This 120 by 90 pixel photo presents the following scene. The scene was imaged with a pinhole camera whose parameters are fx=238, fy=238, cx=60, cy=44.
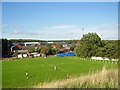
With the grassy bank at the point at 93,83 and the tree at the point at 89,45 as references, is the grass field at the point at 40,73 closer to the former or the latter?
the grassy bank at the point at 93,83

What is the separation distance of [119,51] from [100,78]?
1096 mm

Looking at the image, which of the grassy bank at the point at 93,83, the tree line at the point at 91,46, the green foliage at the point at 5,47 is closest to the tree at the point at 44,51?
the green foliage at the point at 5,47

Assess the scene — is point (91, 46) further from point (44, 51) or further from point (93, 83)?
point (93, 83)

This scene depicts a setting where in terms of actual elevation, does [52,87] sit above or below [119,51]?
below

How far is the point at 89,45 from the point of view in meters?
68.9

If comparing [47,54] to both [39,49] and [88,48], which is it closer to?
[39,49]

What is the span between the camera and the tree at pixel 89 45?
67.6m

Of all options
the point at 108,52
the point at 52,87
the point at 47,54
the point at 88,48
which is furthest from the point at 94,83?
the point at 47,54

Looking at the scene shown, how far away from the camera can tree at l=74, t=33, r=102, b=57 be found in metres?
67.6

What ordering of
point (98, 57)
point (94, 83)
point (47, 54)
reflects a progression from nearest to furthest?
1. point (94, 83)
2. point (98, 57)
3. point (47, 54)

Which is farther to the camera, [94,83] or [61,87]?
[94,83]

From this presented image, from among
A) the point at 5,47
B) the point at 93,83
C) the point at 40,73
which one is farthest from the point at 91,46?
the point at 93,83

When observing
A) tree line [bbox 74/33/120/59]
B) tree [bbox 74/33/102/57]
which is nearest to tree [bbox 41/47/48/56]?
tree line [bbox 74/33/120/59]

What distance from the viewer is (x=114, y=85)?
711 centimetres
